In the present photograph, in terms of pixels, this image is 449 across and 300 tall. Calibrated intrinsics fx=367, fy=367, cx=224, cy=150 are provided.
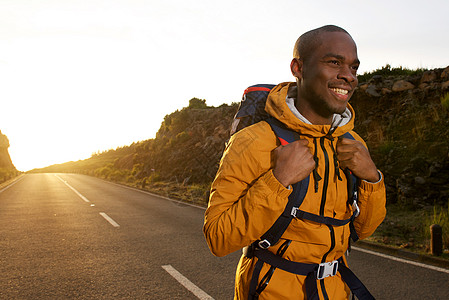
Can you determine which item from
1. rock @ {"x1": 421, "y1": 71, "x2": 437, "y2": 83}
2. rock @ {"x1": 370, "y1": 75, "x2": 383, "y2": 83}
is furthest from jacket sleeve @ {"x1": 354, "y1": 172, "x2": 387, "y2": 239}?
rock @ {"x1": 370, "y1": 75, "x2": 383, "y2": 83}

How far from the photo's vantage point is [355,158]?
1.62 meters

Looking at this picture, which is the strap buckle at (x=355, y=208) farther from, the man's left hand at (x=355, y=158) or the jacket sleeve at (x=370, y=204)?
the man's left hand at (x=355, y=158)

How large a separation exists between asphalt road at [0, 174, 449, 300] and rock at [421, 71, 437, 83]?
11917mm

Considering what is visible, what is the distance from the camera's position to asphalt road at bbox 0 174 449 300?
5016mm

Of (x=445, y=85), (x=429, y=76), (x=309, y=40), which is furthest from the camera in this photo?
(x=429, y=76)

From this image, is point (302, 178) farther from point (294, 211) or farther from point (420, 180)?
point (420, 180)

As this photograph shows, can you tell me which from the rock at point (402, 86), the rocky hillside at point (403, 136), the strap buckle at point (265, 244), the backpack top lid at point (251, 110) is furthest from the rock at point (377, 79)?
the strap buckle at point (265, 244)

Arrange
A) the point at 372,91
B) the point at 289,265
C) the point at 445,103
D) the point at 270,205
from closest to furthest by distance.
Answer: the point at 270,205 < the point at 289,265 < the point at 445,103 < the point at 372,91

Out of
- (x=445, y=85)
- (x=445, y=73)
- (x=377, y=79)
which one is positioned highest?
(x=377, y=79)

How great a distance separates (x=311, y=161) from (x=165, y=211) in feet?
38.8

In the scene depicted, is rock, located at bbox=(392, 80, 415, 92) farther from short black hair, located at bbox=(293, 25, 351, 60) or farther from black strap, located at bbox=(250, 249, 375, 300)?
black strap, located at bbox=(250, 249, 375, 300)

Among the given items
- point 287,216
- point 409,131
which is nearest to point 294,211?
point 287,216

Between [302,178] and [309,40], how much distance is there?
2.11 feet

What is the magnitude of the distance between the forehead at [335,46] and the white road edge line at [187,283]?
4.00 m
